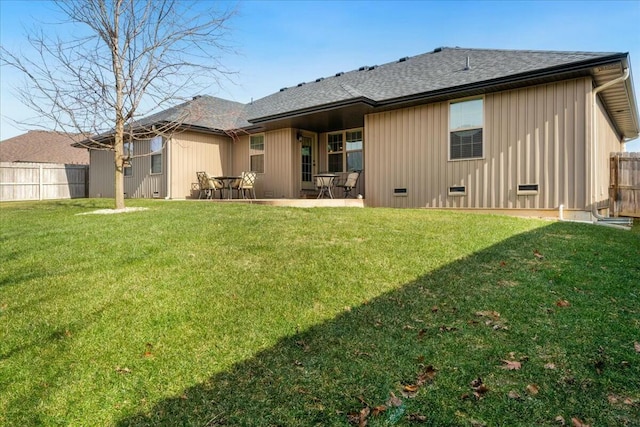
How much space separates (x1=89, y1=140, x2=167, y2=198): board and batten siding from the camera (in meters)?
14.3

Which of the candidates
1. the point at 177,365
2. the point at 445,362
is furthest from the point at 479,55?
the point at 177,365

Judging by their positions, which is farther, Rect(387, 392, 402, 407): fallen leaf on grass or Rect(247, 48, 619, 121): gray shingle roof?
Rect(247, 48, 619, 121): gray shingle roof

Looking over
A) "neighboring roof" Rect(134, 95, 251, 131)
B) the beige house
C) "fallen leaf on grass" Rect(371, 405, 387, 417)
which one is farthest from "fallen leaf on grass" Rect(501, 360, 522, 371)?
"neighboring roof" Rect(134, 95, 251, 131)

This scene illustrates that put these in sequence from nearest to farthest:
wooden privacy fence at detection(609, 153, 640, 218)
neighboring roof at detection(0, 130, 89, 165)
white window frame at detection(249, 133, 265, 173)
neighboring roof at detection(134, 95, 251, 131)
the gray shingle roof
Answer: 1. the gray shingle roof
2. wooden privacy fence at detection(609, 153, 640, 218)
3. neighboring roof at detection(134, 95, 251, 131)
4. white window frame at detection(249, 133, 265, 173)
5. neighboring roof at detection(0, 130, 89, 165)

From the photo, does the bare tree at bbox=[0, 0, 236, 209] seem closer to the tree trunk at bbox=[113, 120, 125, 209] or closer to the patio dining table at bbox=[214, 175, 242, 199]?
the tree trunk at bbox=[113, 120, 125, 209]

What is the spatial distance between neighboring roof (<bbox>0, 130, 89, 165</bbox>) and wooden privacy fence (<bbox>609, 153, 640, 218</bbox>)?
3203 centimetres

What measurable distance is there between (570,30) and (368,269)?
1268 cm

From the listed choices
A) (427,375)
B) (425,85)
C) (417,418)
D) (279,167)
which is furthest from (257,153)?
(417,418)

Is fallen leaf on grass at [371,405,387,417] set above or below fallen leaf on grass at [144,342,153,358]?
below

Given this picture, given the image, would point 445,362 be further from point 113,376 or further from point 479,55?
point 479,55

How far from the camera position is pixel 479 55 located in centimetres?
1074

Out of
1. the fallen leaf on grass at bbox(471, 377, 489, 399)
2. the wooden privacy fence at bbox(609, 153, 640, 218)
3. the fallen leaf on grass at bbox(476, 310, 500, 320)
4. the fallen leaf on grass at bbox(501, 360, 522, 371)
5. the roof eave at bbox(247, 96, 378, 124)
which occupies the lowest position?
the fallen leaf on grass at bbox(471, 377, 489, 399)

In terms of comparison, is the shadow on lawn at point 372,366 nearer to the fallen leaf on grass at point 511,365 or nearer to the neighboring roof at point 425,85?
the fallen leaf on grass at point 511,365

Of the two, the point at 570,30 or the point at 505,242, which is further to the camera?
the point at 570,30
